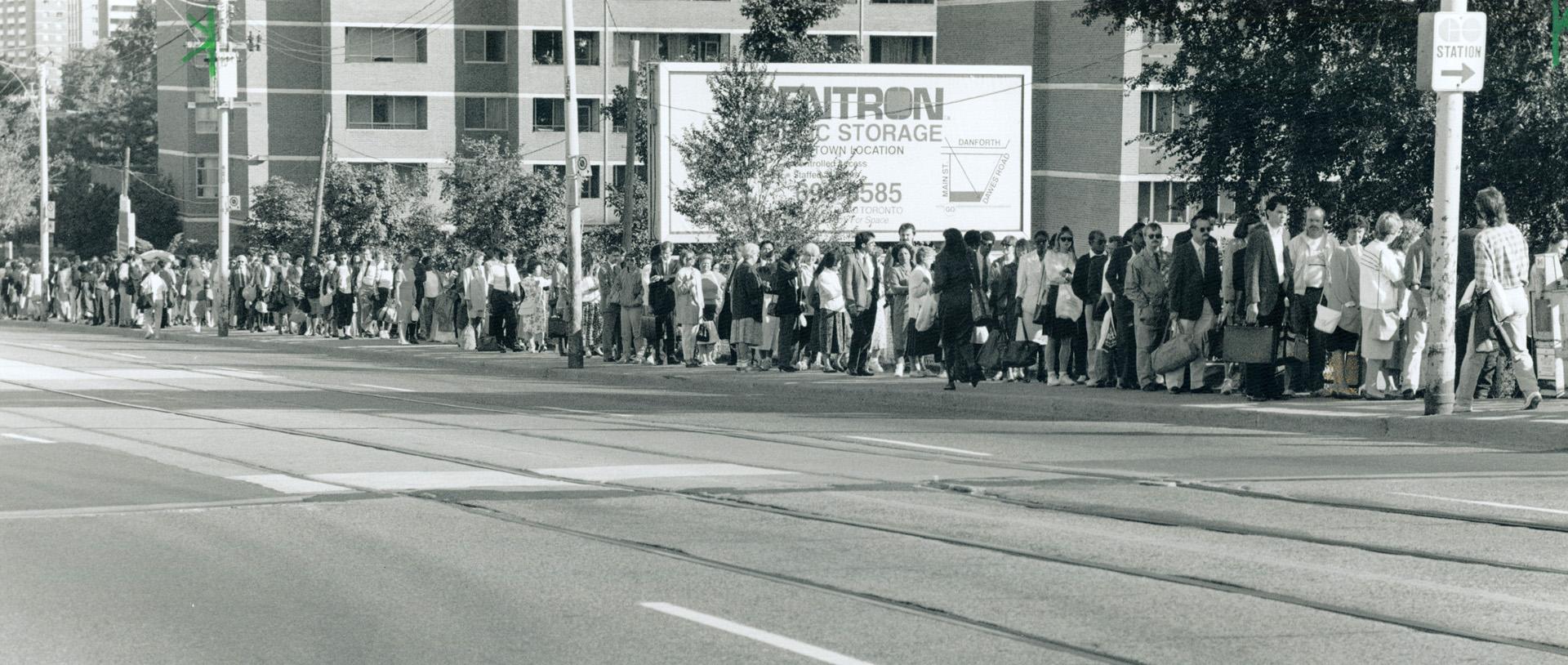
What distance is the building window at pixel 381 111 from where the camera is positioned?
7438cm

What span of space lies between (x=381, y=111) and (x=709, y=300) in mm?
51708

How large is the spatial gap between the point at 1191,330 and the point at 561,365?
1091cm

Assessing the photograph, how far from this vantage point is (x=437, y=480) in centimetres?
1179

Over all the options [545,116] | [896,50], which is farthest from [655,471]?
[545,116]

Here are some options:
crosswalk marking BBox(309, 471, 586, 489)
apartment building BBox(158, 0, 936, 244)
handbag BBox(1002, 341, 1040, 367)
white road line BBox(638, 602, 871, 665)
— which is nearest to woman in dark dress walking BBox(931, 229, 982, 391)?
handbag BBox(1002, 341, 1040, 367)

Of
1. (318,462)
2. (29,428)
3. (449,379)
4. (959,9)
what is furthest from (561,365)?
(959,9)

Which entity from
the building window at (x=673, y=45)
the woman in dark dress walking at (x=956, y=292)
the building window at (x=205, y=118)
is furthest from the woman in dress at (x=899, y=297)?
the building window at (x=205, y=118)

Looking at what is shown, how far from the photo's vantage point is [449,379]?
24203mm

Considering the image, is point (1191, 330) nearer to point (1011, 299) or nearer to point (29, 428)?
point (1011, 299)

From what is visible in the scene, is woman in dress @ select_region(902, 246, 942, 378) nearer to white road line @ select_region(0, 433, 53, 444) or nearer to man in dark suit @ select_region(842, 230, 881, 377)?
man in dark suit @ select_region(842, 230, 881, 377)

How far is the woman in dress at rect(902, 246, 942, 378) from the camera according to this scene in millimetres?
20391

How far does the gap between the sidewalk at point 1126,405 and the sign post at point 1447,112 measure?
651 mm

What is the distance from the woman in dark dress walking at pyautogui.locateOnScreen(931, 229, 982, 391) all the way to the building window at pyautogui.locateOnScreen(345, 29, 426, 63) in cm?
5865

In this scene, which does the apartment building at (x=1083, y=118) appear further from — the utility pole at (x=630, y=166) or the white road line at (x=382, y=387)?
the white road line at (x=382, y=387)
